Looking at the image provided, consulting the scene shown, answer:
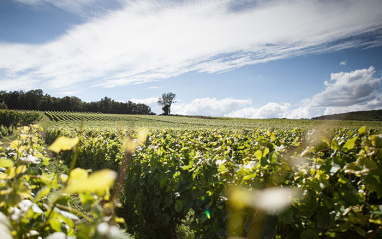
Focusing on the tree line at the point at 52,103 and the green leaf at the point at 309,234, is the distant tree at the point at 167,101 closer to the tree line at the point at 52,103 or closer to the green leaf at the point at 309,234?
the tree line at the point at 52,103

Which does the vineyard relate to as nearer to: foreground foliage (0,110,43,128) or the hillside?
foreground foliage (0,110,43,128)

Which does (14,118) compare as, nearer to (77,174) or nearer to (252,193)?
(252,193)

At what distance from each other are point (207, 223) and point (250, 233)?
114cm

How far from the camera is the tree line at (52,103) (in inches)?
4352

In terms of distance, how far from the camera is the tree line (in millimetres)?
110550

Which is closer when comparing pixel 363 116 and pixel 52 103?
pixel 363 116

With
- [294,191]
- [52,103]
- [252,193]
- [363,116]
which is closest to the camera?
[294,191]

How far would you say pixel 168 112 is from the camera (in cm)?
12756

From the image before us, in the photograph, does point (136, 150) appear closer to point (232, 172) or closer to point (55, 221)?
point (232, 172)

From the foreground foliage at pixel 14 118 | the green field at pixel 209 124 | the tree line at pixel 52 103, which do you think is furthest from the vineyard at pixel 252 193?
the tree line at pixel 52 103

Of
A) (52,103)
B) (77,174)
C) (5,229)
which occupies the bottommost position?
(5,229)

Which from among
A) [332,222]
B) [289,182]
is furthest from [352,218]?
[289,182]

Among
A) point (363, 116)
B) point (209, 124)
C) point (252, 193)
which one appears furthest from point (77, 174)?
point (363, 116)

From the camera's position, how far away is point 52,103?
375 ft
